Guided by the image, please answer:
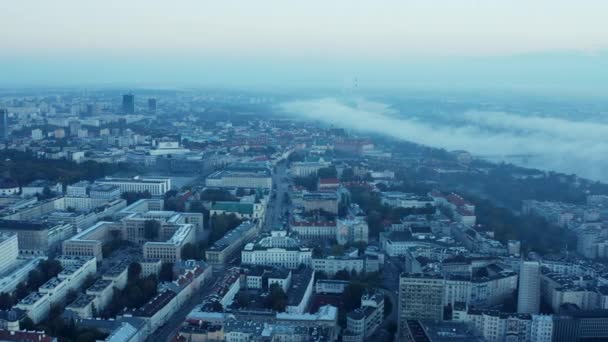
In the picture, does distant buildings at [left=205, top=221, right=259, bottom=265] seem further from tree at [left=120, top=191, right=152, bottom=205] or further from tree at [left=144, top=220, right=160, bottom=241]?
tree at [left=120, top=191, right=152, bottom=205]

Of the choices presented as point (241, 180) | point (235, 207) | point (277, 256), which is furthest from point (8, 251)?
point (241, 180)

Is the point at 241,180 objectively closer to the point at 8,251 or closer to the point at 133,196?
the point at 133,196

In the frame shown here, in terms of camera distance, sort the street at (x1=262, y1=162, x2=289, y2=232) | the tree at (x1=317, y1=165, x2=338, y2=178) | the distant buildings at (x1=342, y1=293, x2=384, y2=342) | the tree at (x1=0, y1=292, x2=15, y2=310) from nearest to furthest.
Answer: the distant buildings at (x1=342, y1=293, x2=384, y2=342) → the tree at (x1=0, y1=292, x2=15, y2=310) → the street at (x1=262, y1=162, x2=289, y2=232) → the tree at (x1=317, y1=165, x2=338, y2=178)

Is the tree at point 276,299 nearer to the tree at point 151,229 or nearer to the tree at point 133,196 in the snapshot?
the tree at point 151,229

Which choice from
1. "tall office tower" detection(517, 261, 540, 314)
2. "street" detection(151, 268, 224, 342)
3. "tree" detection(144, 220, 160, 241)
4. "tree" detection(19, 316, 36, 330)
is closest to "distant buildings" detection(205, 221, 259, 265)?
"street" detection(151, 268, 224, 342)

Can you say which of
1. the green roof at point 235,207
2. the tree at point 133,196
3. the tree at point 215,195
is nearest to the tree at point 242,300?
the green roof at point 235,207
